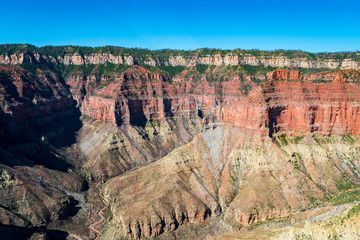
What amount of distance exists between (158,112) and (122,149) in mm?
40747

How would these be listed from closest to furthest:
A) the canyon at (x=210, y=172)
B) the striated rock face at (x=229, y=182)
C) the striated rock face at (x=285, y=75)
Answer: the striated rock face at (x=229, y=182) → the canyon at (x=210, y=172) → the striated rock face at (x=285, y=75)

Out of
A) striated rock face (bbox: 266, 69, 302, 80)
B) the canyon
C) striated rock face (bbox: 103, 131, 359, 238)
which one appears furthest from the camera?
striated rock face (bbox: 266, 69, 302, 80)

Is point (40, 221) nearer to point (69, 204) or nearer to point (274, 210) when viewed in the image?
point (69, 204)

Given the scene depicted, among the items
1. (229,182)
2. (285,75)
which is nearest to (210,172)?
(229,182)

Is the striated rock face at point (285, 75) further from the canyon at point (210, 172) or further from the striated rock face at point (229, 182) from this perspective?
the striated rock face at point (229, 182)

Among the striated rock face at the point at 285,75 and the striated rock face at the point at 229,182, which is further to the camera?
the striated rock face at the point at 285,75

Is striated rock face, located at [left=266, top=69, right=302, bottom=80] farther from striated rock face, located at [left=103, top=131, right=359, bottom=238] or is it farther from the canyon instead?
striated rock face, located at [left=103, top=131, right=359, bottom=238]

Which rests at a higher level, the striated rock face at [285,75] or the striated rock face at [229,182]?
the striated rock face at [285,75]

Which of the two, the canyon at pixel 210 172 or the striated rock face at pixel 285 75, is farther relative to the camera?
the striated rock face at pixel 285 75

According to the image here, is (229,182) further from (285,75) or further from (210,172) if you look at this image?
(285,75)

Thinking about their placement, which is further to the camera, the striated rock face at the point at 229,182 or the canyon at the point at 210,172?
the canyon at the point at 210,172

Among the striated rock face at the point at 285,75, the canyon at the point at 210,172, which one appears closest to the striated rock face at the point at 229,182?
the canyon at the point at 210,172

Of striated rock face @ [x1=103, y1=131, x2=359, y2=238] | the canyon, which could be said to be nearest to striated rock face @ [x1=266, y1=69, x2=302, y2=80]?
the canyon

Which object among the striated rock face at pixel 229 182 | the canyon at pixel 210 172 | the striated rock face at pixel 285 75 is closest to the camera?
the striated rock face at pixel 229 182
